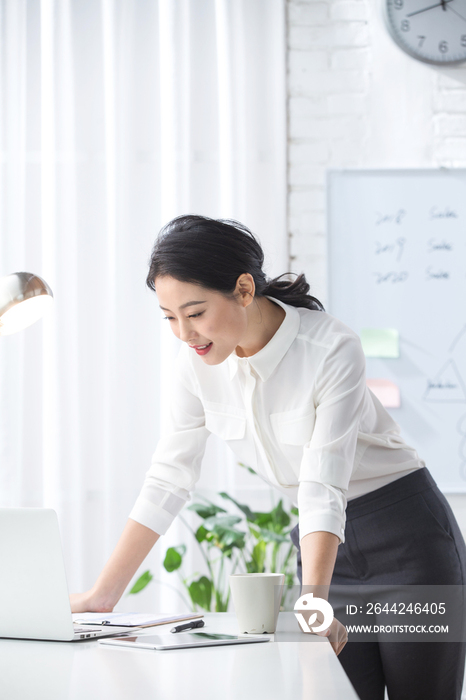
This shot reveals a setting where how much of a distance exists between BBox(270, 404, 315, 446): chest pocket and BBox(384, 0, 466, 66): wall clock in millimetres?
1804

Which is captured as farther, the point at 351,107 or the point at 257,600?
the point at 351,107

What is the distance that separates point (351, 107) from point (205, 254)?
1559 mm

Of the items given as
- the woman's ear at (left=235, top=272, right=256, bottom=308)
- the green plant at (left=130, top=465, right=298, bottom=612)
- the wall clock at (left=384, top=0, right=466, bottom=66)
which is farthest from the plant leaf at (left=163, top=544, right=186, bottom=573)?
the wall clock at (left=384, top=0, right=466, bottom=66)

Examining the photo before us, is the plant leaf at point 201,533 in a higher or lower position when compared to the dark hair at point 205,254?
lower

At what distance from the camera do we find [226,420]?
4.36ft

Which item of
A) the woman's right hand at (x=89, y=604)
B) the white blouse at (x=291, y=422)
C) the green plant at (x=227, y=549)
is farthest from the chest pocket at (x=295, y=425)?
the green plant at (x=227, y=549)

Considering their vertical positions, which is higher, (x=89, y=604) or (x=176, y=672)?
(x=176, y=672)

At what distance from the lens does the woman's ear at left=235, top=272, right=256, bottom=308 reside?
122cm

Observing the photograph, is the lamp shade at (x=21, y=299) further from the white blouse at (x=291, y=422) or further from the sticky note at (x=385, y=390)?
the sticky note at (x=385, y=390)

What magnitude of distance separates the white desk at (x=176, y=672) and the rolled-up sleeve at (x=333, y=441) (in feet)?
0.69

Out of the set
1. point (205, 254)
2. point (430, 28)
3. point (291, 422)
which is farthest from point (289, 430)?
point (430, 28)

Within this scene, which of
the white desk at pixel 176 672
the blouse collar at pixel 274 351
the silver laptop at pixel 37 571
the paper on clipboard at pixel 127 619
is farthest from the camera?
the blouse collar at pixel 274 351

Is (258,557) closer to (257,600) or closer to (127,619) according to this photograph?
(127,619)

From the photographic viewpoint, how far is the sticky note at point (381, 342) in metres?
2.37
